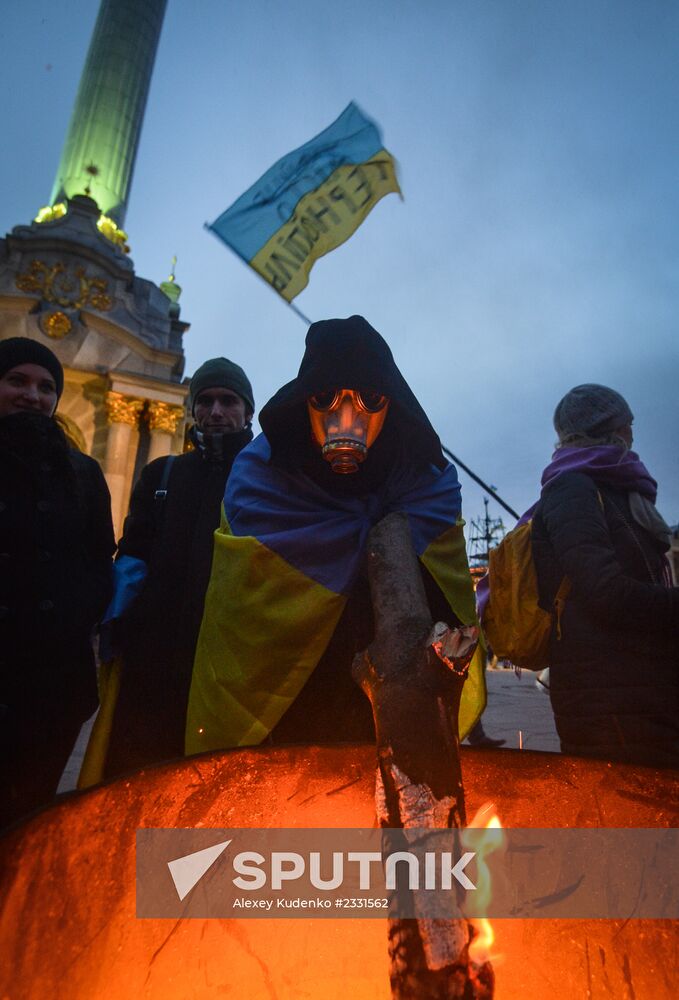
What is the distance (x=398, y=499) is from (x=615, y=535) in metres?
0.88

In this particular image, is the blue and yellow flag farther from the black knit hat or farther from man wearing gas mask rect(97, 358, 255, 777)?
the black knit hat

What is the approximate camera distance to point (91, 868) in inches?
33.6

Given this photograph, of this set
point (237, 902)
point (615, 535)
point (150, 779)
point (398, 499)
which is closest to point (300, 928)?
point (237, 902)

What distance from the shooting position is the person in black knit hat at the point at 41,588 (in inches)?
64.4

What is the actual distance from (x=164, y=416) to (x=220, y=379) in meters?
11.7

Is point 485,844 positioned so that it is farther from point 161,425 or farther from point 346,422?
point 161,425

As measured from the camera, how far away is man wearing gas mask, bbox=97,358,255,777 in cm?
181

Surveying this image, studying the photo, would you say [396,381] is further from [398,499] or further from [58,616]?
[58,616]

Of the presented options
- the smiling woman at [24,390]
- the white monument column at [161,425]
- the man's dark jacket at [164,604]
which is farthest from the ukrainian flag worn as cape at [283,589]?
the white monument column at [161,425]

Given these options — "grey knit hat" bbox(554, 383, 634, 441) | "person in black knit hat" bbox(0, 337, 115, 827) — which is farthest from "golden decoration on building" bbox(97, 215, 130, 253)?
"grey knit hat" bbox(554, 383, 634, 441)

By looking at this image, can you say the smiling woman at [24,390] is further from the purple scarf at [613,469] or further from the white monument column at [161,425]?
the white monument column at [161,425]

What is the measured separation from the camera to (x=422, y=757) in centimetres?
81

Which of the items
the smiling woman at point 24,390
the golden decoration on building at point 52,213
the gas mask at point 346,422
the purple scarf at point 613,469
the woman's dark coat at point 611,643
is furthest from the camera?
the golden decoration on building at point 52,213

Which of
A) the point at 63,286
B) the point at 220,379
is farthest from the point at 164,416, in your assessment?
the point at 220,379
